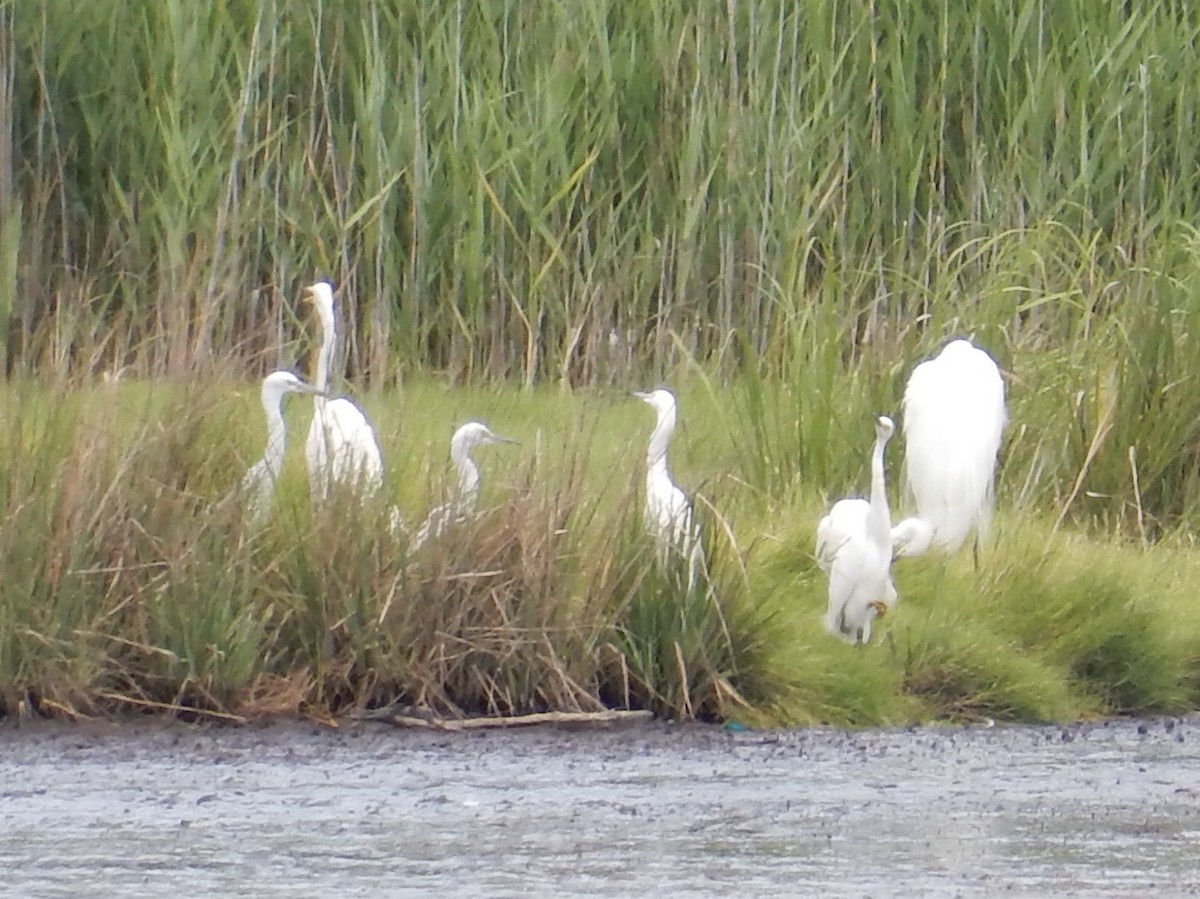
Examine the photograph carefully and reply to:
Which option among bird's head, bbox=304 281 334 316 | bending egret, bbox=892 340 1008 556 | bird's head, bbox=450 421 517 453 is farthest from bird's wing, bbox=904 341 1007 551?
bird's head, bbox=304 281 334 316

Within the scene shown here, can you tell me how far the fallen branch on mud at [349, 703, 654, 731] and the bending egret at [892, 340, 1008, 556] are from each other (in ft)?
3.84

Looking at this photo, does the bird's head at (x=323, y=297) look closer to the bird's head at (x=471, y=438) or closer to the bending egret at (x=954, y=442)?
the bird's head at (x=471, y=438)

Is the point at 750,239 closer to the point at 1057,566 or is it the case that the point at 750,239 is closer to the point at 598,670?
the point at 1057,566

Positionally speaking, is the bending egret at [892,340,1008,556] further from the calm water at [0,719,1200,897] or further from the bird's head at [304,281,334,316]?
the bird's head at [304,281,334,316]

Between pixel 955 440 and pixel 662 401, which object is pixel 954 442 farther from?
pixel 662 401

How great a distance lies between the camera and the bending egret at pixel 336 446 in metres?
6.04

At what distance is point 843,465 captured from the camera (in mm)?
7461

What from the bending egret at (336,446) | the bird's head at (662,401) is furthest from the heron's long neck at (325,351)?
the bird's head at (662,401)

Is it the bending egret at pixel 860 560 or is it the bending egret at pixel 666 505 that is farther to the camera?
the bending egret at pixel 860 560

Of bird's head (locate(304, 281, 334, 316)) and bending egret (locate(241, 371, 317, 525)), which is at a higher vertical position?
bird's head (locate(304, 281, 334, 316))

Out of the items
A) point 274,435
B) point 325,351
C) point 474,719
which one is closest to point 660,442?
point 274,435

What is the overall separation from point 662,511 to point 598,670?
0.53m

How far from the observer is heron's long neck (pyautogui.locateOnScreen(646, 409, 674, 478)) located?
6746mm

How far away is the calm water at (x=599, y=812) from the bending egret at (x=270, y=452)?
1.92 feet
